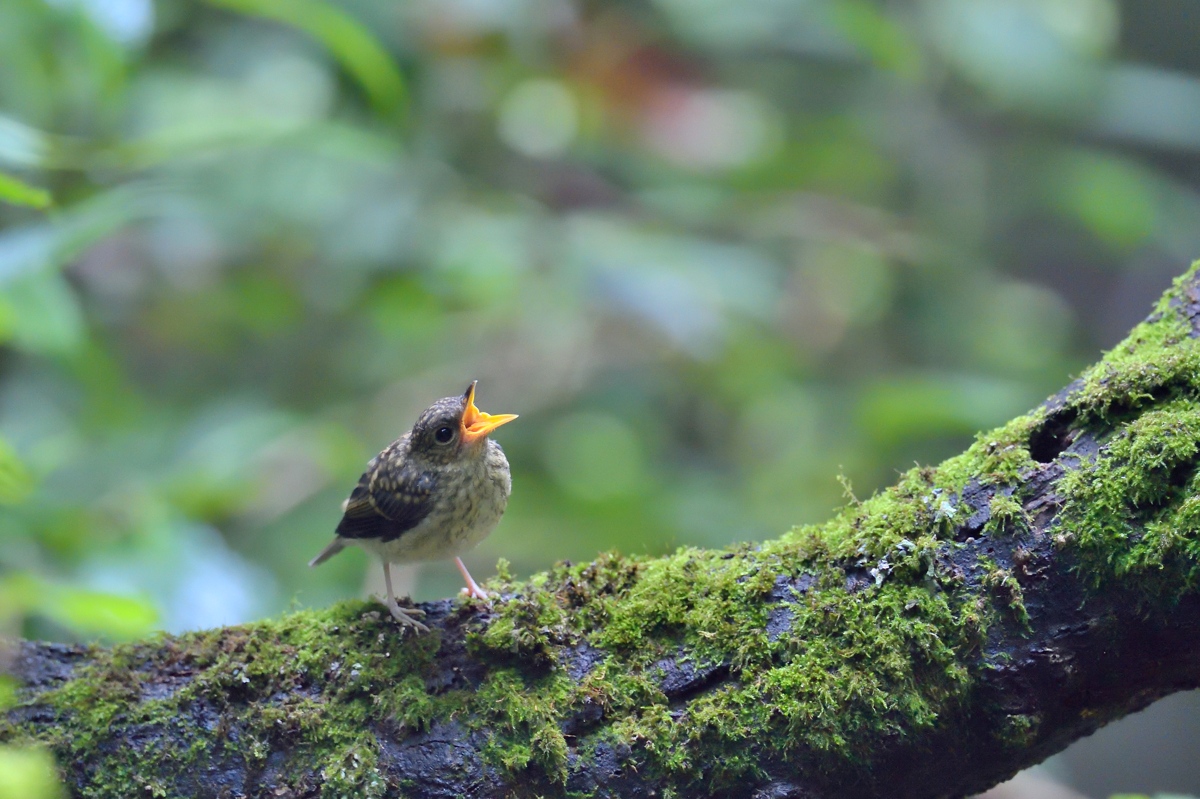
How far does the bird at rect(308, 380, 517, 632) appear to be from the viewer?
3227mm

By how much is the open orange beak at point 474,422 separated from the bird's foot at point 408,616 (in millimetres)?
615

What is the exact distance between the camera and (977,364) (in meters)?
7.32

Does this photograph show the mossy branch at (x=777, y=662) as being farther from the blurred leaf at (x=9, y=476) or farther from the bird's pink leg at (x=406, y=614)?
the blurred leaf at (x=9, y=476)

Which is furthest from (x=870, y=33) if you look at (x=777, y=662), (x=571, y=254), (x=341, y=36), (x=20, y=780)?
(x=20, y=780)

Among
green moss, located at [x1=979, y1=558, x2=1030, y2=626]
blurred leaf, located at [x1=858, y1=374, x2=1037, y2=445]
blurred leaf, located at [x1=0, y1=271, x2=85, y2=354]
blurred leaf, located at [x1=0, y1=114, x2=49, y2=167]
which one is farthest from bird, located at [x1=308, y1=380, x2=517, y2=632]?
blurred leaf, located at [x1=858, y1=374, x2=1037, y2=445]

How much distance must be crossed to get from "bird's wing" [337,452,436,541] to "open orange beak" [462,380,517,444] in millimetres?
186

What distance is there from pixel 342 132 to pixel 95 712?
323 centimetres

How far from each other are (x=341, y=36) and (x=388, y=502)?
2148 mm

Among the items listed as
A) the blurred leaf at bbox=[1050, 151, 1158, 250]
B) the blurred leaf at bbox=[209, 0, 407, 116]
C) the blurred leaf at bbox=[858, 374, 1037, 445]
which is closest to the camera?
the blurred leaf at bbox=[209, 0, 407, 116]

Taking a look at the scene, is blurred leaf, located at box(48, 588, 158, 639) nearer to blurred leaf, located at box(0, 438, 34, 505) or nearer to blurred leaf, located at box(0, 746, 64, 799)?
blurred leaf, located at box(0, 438, 34, 505)

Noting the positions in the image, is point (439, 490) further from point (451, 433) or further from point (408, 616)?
point (408, 616)

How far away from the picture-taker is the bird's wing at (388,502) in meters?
3.23

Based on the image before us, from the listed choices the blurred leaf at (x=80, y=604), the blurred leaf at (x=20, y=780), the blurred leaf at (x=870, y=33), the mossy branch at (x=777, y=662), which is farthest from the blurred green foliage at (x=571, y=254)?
the blurred leaf at (x=20, y=780)

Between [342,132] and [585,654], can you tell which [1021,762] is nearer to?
[585,654]
